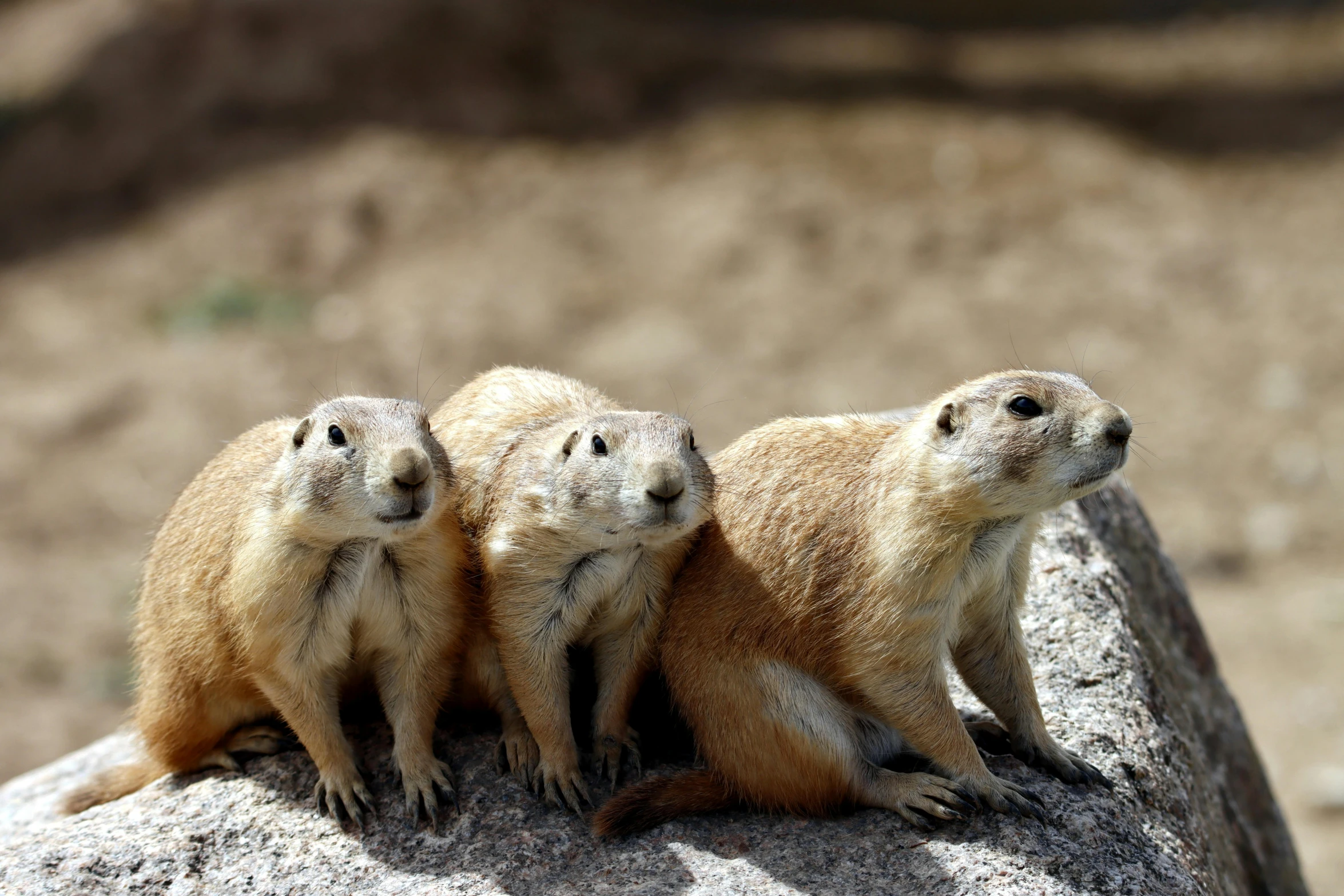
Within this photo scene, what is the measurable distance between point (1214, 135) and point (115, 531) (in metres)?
13.9

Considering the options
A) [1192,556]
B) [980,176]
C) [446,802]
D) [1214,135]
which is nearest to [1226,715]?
[446,802]

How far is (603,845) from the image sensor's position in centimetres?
468

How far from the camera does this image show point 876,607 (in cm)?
459

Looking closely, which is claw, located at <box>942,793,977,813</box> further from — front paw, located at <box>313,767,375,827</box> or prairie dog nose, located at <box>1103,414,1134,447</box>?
front paw, located at <box>313,767,375,827</box>

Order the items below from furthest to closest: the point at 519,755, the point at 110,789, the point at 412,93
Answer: the point at 412,93, the point at 110,789, the point at 519,755

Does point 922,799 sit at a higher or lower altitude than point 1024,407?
lower

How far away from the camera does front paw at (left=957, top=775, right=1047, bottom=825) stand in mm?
4648

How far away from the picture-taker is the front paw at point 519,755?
4.95 m

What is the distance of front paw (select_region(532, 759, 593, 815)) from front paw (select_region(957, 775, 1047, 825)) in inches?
53.5

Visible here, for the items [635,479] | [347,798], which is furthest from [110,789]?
[635,479]

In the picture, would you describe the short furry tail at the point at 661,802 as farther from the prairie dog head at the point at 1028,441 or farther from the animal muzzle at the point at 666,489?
the prairie dog head at the point at 1028,441

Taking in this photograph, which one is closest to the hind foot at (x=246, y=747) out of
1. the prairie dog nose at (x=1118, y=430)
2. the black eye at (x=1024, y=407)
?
the black eye at (x=1024, y=407)

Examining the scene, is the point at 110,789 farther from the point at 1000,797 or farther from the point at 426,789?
the point at 1000,797

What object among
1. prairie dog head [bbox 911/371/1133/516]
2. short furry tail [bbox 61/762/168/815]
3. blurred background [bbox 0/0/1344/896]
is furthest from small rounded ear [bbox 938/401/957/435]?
blurred background [bbox 0/0/1344/896]
